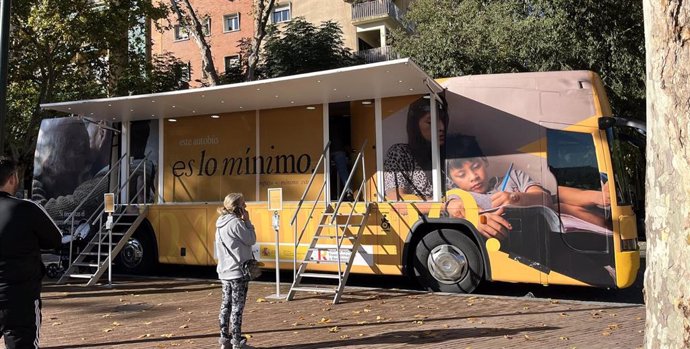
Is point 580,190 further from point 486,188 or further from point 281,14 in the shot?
point 281,14

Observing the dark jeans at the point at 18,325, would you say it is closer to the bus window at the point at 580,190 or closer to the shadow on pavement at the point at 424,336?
the shadow on pavement at the point at 424,336

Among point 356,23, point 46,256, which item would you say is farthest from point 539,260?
point 356,23

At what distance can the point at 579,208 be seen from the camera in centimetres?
814

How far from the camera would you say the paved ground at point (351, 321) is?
6.23m

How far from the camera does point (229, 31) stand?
39.4m

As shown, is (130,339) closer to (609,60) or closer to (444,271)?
(444,271)

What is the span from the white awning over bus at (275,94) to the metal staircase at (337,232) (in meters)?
1.12

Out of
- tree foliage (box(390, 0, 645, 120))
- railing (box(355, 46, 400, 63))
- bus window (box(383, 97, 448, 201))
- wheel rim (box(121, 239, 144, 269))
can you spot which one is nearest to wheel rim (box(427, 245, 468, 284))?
bus window (box(383, 97, 448, 201))

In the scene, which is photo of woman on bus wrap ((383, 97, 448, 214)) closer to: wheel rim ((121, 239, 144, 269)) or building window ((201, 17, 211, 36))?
wheel rim ((121, 239, 144, 269))

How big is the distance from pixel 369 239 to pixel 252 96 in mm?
3118

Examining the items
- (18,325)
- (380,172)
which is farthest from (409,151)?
(18,325)

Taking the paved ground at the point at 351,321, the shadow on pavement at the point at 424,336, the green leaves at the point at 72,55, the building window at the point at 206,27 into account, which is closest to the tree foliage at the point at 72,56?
the green leaves at the point at 72,55

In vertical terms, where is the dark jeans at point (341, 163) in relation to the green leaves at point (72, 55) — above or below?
below

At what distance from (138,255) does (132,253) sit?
197mm
